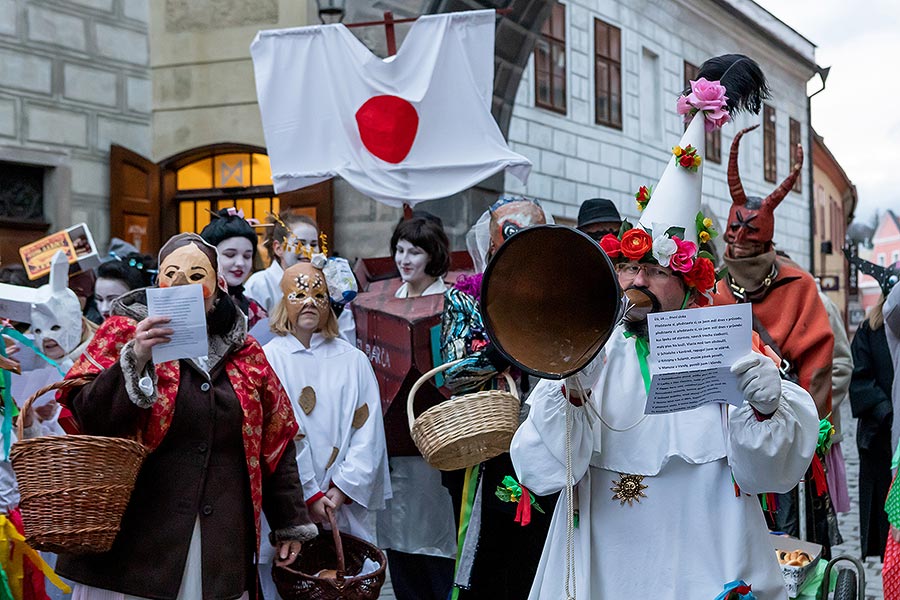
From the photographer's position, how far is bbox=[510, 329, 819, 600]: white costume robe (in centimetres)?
308

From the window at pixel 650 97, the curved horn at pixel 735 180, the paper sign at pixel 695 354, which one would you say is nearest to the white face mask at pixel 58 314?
the curved horn at pixel 735 180

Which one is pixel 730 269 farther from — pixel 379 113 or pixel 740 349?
pixel 379 113

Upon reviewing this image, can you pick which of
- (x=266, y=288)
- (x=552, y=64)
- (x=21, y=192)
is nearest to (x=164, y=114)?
(x=21, y=192)

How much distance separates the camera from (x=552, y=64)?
15.7 m

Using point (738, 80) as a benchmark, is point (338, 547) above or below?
below

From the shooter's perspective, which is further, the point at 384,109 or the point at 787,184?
the point at 384,109

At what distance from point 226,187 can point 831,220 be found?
26868mm

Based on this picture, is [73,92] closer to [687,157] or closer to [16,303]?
[16,303]

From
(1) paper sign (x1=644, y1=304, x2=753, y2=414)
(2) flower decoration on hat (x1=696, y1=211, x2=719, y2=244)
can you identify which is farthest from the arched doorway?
(1) paper sign (x1=644, y1=304, x2=753, y2=414)

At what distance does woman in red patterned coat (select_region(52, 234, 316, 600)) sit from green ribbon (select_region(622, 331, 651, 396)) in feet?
4.41

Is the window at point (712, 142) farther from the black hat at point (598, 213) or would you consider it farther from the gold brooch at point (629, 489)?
the gold brooch at point (629, 489)

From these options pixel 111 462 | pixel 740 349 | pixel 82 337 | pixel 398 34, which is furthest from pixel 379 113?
pixel 740 349

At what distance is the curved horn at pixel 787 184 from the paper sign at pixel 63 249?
3.87m

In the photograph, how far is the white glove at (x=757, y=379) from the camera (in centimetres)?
285
